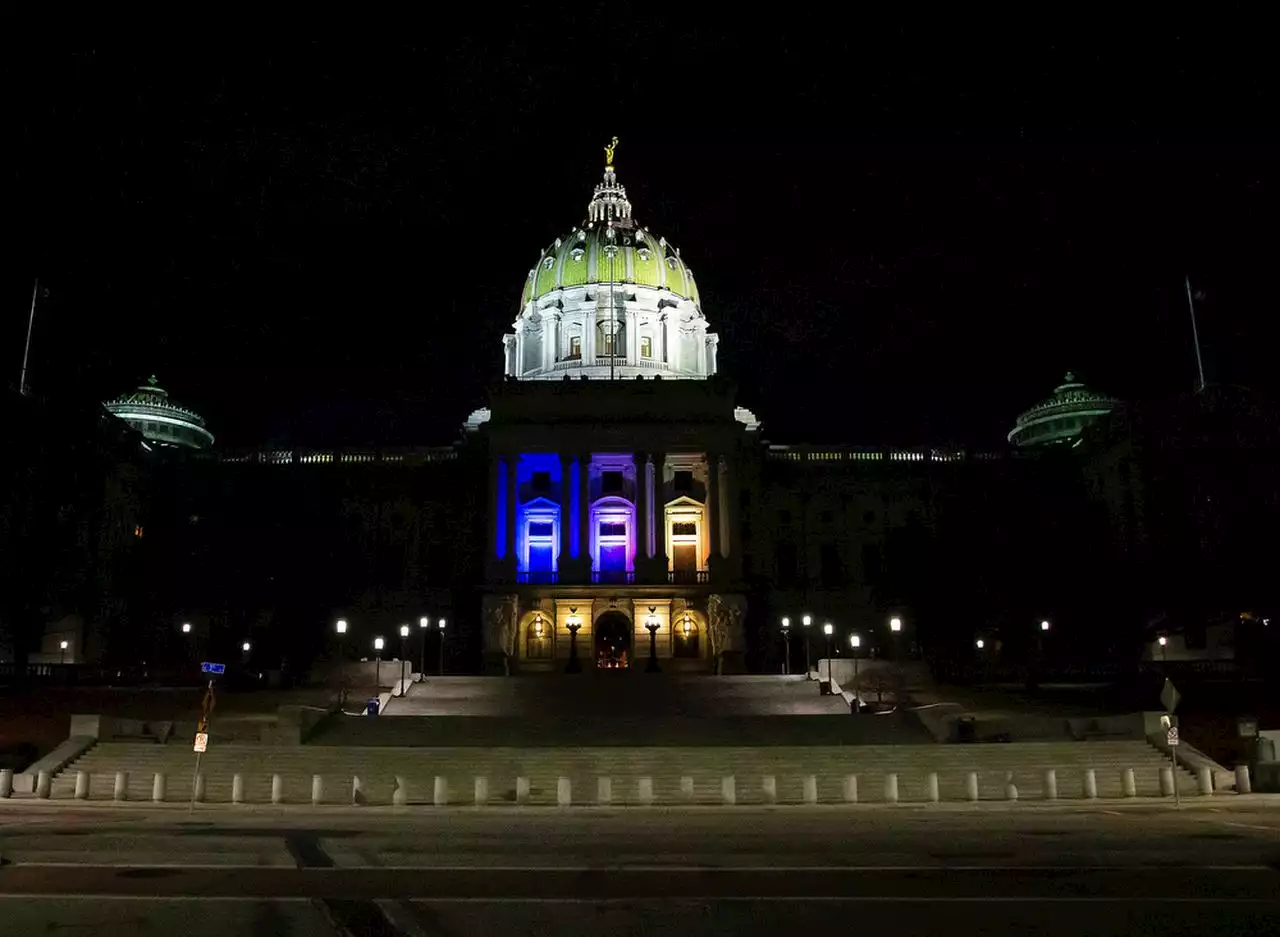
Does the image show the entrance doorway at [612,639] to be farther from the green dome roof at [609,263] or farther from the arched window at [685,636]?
the green dome roof at [609,263]

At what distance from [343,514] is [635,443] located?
22972 millimetres

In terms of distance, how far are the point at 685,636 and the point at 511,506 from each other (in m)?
13.1

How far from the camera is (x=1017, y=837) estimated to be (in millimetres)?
20297

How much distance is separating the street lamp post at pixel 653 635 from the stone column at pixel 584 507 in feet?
15.0

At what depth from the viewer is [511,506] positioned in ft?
235

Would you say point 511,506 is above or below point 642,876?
above

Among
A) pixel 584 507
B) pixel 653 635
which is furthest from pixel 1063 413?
pixel 653 635

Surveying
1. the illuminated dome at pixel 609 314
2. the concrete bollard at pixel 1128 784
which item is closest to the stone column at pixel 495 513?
the illuminated dome at pixel 609 314

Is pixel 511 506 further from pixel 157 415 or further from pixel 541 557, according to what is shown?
pixel 157 415

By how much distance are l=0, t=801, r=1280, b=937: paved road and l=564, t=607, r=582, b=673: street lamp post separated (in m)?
39.2

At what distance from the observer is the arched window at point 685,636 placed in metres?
69.1

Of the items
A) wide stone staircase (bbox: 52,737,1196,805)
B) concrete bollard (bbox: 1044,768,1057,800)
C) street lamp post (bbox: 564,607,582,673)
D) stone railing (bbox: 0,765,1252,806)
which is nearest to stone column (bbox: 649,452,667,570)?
street lamp post (bbox: 564,607,582,673)

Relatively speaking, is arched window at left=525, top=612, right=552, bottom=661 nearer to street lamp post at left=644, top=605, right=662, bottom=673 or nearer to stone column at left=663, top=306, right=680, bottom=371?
street lamp post at left=644, top=605, right=662, bottom=673

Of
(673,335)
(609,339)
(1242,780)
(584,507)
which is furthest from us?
(673,335)
